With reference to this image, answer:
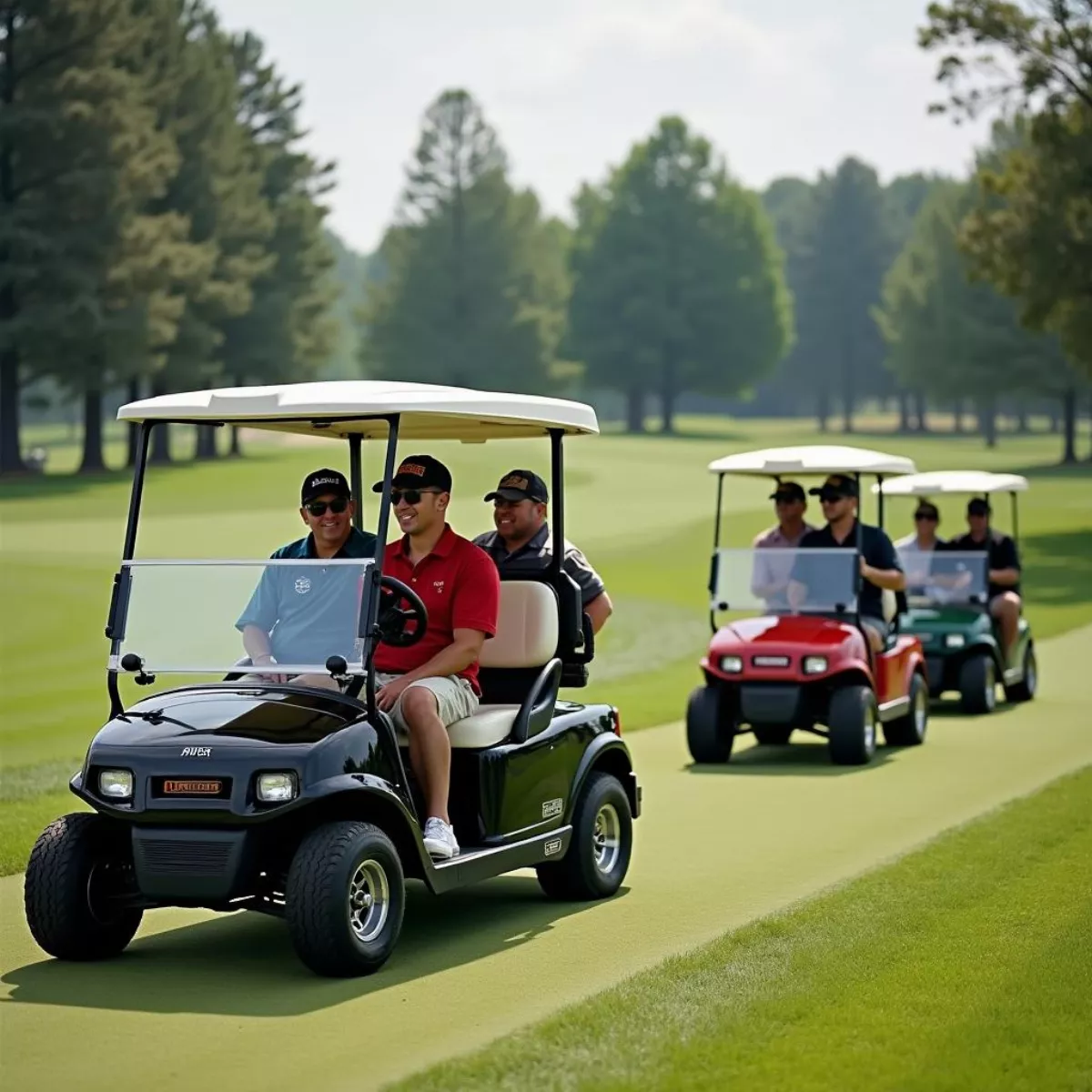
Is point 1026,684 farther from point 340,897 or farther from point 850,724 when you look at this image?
point 340,897

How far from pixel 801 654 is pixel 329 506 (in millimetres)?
5964

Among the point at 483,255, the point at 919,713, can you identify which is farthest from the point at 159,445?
the point at 919,713

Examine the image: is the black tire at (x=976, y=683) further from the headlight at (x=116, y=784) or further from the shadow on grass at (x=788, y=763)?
the headlight at (x=116, y=784)

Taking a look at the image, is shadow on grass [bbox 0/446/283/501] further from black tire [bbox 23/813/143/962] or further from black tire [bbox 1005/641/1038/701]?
black tire [bbox 23/813/143/962]

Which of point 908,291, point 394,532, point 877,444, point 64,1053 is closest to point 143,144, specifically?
point 394,532

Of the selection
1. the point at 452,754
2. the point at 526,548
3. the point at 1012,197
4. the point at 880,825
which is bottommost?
the point at 880,825

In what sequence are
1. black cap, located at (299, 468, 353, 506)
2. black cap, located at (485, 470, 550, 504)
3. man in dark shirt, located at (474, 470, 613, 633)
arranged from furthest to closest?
1. black cap, located at (485, 470, 550, 504)
2. man in dark shirt, located at (474, 470, 613, 633)
3. black cap, located at (299, 468, 353, 506)

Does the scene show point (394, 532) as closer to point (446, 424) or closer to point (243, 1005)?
point (446, 424)

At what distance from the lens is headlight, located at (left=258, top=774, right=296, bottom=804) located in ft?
22.4

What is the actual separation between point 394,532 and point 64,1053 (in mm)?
21950

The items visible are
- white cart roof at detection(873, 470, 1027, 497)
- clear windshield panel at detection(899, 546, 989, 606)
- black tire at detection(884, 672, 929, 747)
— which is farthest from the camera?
clear windshield panel at detection(899, 546, 989, 606)

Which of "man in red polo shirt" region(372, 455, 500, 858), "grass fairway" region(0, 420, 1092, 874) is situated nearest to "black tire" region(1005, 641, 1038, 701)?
"grass fairway" region(0, 420, 1092, 874)

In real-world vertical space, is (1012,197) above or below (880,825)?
above

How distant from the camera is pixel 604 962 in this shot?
730 cm
